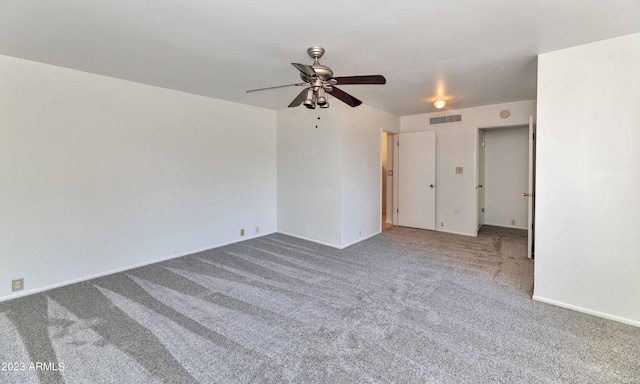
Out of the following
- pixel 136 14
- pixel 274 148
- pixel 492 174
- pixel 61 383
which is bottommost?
pixel 61 383

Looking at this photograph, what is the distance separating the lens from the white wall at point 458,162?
5409mm

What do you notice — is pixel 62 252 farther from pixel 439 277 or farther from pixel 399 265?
pixel 439 277

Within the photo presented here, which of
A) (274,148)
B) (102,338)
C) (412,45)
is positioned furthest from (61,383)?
(274,148)

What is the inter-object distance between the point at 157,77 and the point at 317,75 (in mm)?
2336

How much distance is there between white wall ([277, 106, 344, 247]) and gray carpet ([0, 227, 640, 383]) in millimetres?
1265

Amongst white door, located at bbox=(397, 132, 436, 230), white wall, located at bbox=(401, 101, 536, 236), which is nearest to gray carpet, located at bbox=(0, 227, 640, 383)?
white wall, located at bbox=(401, 101, 536, 236)

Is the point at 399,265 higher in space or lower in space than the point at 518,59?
lower

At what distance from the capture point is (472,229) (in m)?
5.52

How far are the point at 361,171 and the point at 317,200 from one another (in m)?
0.96

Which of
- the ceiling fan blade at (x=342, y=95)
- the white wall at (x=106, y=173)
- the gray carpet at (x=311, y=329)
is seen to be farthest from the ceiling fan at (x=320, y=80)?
the white wall at (x=106, y=173)

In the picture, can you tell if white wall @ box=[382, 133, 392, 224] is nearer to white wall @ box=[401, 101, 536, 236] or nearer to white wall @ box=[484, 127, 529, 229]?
white wall @ box=[401, 101, 536, 236]

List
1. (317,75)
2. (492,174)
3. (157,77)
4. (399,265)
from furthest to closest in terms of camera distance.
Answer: (492,174) < (399,265) < (157,77) < (317,75)

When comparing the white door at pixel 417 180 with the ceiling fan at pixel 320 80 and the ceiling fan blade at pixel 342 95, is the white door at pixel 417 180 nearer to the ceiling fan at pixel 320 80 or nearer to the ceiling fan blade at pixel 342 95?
the ceiling fan blade at pixel 342 95

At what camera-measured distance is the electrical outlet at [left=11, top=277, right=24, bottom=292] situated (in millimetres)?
2982
